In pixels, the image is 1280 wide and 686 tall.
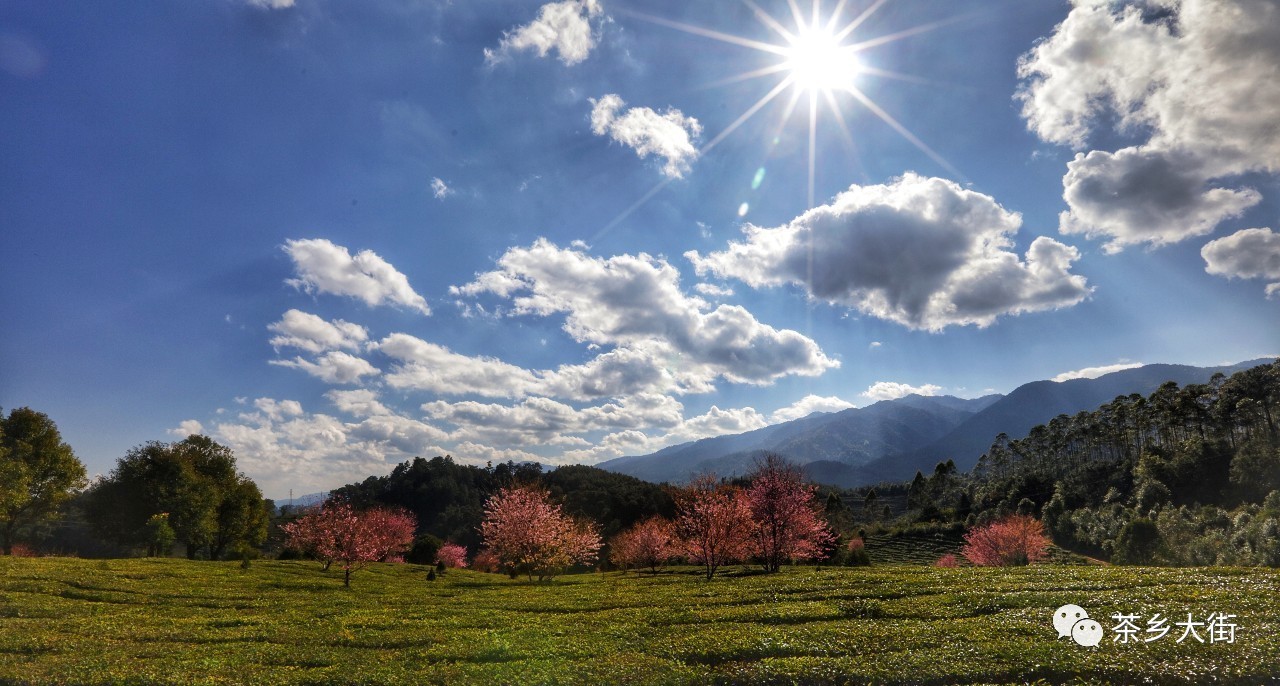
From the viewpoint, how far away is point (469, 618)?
1010 inches

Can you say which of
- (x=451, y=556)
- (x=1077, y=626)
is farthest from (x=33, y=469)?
(x=1077, y=626)

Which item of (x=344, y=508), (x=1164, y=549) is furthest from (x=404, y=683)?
(x=1164, y=549)

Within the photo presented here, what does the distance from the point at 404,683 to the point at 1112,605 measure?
80.4ft

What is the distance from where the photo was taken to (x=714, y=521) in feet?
166

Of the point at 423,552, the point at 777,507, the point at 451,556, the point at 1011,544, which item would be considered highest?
the point at 777,507

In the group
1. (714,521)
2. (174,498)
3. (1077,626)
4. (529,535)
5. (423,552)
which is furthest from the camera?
(423,552)

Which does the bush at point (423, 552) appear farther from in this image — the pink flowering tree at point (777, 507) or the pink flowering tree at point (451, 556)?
the pink flowering tree at point (777, 507)

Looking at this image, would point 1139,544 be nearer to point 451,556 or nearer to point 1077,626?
point 1077,626

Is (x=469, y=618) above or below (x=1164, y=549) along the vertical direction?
above

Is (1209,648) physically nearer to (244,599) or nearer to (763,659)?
(763,659)

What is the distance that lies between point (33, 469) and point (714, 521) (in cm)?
8116

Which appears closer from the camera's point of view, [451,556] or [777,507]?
[777,507]

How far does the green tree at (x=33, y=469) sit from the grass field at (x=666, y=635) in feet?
135

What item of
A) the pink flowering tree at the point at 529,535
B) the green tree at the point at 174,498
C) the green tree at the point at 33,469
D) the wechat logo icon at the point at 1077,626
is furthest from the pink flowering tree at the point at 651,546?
the green tree at the point at 33,469
